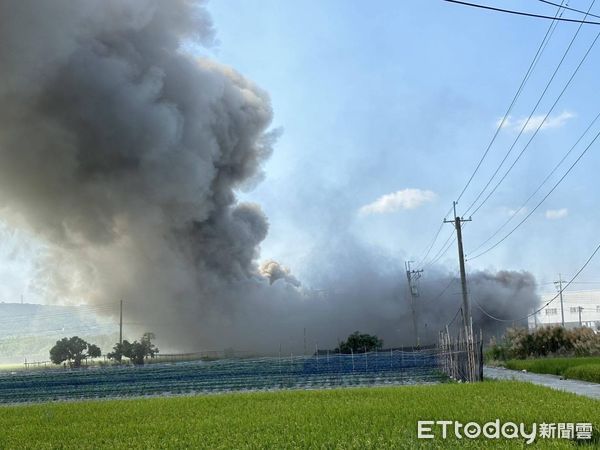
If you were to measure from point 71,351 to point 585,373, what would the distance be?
185 ft

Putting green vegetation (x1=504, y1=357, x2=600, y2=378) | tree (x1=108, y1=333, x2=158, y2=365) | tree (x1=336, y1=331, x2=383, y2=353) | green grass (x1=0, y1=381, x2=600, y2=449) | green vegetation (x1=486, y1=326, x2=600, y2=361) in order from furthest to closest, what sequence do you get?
1. tree (x1=108, y1=333, x2=158, y2=365)
2. tree (x1=336, y1=331, x2=383, y2=353)
3. green vegetation (x1=486, y1=326, x2=600, y2=361)
4. green vegetation (x1=504, y1=357, x2=600, y2=378)
5. green grass (x1=0, y1=381, x2=600, y2=449)

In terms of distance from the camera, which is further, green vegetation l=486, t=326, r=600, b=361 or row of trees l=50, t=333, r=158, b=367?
row of trees l=50, t=333, r=158, b=367

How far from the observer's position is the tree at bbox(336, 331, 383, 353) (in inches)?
2479

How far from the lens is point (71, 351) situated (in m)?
66.8

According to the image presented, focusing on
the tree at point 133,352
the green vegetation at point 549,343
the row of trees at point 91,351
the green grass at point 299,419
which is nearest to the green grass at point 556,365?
the green vegetation at point 549,343

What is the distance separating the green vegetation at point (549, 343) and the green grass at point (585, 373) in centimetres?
1115

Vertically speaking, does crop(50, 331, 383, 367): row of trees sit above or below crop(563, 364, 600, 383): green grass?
below

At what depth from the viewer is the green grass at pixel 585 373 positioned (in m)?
21.6

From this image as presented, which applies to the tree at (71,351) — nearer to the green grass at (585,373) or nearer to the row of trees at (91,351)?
the row of trees at (91,351)

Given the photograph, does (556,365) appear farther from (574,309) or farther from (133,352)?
(574,309)

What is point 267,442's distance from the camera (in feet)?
32.0

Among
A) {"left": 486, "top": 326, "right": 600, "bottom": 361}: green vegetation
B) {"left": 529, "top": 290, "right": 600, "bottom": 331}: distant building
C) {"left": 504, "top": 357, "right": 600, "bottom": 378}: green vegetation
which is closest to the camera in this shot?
{"left": 504, "top": 357, "right": 600, "bottom": 378}: green vegetation

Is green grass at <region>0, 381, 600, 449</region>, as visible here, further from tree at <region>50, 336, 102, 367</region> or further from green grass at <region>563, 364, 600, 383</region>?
tree at <region>50, 336, 102, 367</region>

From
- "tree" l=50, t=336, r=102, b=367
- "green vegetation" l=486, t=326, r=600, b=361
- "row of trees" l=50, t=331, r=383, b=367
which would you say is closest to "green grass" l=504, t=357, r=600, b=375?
"green vegetation" l=486, t=326, r=600, b=361
